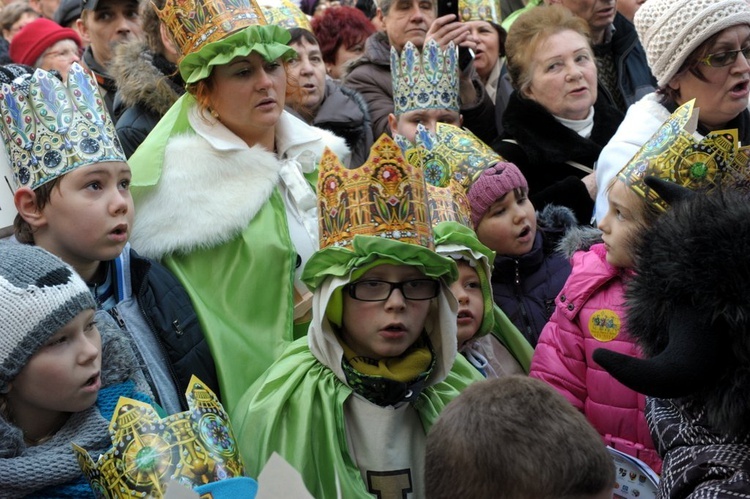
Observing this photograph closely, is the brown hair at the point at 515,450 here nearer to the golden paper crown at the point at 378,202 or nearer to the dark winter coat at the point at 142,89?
the golden paper crown at the point at 378,202

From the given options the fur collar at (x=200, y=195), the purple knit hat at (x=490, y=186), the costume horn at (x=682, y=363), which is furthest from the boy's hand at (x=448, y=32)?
the costume horn at (x=682, y=363)

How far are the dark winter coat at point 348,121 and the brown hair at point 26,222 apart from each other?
2.10 m

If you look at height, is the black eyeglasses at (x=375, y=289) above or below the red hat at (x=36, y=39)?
below

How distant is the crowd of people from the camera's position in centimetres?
280

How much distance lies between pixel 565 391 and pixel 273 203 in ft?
→ 4.69

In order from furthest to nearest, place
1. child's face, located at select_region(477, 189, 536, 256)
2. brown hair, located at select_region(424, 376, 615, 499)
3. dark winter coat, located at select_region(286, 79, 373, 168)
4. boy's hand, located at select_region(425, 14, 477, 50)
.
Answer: boy's hand, located at select_region(425, 14, 477, 50)
dark winter coat, located at select_region(286, 79, 373, 168)
child's face, located at select_region(477, 189, 536, 256)
brown hair, located at select_region(424, 376, 615, 499)

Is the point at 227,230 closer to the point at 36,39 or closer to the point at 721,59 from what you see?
the point at 721,59

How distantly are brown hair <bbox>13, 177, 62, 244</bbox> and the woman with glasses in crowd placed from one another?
88.3 inches

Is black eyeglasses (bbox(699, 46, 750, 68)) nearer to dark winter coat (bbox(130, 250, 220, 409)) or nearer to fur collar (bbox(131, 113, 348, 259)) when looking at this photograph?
fur collar (bbox(131, 113, 348, 259))

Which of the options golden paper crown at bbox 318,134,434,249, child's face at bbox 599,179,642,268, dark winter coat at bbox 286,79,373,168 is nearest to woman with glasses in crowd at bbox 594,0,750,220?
child's face at bbox 599,179,642,268

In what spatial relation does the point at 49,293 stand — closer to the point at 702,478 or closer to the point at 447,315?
the point at 447,315

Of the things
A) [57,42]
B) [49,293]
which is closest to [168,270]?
[49,293]

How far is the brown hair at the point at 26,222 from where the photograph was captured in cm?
397

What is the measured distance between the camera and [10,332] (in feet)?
10.6
